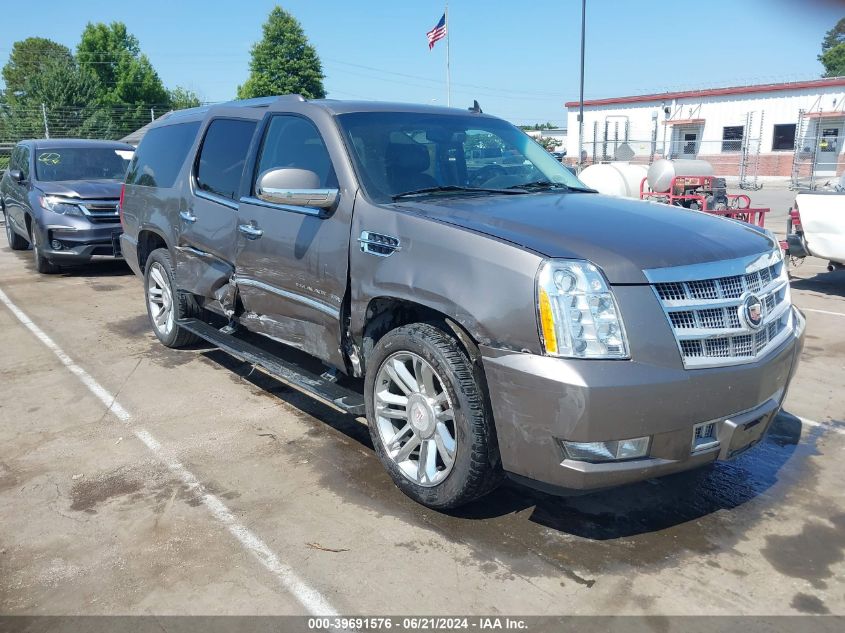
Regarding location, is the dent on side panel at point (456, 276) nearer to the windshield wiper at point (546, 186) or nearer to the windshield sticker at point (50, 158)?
the windshield wiper at point (546, 186)

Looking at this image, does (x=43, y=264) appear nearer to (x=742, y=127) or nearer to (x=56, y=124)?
(x=56, y=124)

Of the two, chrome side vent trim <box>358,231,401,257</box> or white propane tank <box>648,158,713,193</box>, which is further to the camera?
white propane tank <box>648,158,713,193</box>

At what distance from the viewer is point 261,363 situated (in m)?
4.61

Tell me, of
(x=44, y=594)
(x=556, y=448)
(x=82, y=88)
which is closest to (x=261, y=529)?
(x=44, y=594)

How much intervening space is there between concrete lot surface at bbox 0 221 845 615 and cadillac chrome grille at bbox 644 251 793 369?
884mm

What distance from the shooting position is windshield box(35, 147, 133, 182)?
1083 cm

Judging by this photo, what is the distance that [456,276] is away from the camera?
124 inches

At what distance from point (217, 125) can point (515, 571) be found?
13.1ft

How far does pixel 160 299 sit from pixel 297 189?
10.4ft

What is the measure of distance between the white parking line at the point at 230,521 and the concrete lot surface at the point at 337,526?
0.01 meters

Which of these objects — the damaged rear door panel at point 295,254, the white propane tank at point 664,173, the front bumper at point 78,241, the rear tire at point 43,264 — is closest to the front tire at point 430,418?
the damaged rear door panel at point 295,254

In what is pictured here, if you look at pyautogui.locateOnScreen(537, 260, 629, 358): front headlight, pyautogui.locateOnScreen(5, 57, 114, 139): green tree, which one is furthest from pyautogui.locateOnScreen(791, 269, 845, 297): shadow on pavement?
pyautogui.locateOnScreen(5, 57, 114, 139): green tree

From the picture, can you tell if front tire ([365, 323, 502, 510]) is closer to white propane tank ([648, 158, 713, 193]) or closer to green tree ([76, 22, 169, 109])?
white propane tank ([648, 158, 713, 193])

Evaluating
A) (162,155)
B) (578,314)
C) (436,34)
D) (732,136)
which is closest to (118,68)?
(436,34)
